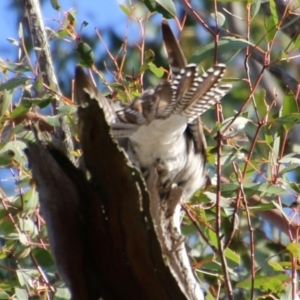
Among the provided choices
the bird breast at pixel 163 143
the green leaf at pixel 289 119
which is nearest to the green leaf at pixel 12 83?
the bird breast at pixel 163 143

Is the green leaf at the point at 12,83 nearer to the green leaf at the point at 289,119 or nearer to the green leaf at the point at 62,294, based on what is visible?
the green leaf at the point at 62,294

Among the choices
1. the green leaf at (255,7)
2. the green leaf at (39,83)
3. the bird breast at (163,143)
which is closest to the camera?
the green leaf at (255,7)

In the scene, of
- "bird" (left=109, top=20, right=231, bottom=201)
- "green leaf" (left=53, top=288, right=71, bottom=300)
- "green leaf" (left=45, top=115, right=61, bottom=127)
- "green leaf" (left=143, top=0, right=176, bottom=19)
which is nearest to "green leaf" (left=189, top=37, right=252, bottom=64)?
"bird" (left=109, top=20, right=231, bottom=201)

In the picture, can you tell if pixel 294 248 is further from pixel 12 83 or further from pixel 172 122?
pixel 12 83

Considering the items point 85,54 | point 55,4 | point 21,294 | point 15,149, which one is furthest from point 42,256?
point 55,4

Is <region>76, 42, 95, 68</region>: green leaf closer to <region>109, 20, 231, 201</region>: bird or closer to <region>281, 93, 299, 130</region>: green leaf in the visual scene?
<region>109, 20, 231, 201</region>: bird
